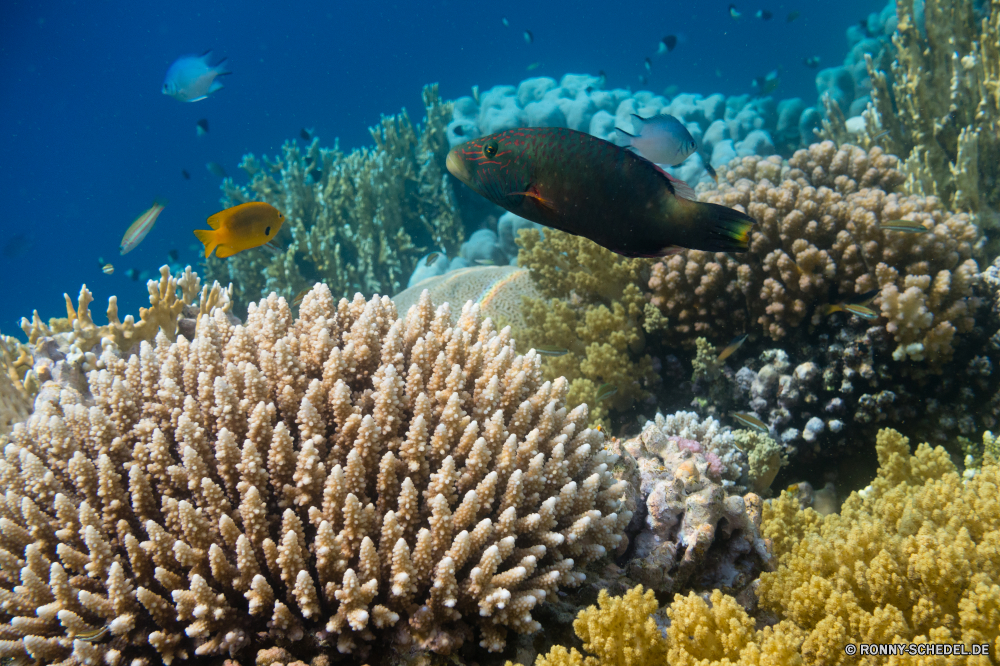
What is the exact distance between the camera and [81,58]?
238 ft

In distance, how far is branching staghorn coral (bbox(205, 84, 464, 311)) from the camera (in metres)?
10.2

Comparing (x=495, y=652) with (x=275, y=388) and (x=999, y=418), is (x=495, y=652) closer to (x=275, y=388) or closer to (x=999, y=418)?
(x=275, y=388)

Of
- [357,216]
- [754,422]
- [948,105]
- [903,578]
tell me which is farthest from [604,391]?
[357,216]

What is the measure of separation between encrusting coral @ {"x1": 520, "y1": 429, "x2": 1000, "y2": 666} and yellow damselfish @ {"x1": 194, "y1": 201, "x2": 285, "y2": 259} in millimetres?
3643

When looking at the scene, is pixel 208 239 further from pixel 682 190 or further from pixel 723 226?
pixel 723 226

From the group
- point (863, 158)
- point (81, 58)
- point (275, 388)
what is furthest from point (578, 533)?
point (81, 58)

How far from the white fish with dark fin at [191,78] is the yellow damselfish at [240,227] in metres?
7.40

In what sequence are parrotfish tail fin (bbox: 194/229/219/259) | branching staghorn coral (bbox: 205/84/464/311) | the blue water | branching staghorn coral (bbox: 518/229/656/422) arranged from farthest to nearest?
the blue water < branching staghorn coral (bbox: 205/84/464/311) < branching staghorn coral (bbox: 518/229/656/422) < parrotfish tail fin (bbox: 194/229/219/259)

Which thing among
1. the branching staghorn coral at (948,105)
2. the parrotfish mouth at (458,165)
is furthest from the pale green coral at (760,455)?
the branching staghorn coral at (948,105)

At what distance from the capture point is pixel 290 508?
180 cm

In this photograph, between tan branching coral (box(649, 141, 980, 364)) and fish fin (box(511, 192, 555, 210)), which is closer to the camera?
fish fin (box(511, 192, 555, 210))

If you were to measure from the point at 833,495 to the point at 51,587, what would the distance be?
5319 mm

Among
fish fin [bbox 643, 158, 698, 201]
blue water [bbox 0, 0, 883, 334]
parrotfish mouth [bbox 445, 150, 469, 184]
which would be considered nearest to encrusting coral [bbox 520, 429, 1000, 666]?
fish fin [bbox 643, 158, 698, 201]

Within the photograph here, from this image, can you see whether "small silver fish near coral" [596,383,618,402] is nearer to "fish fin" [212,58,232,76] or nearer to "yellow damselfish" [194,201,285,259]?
"yellow damselfish" [194,201,285,259]
